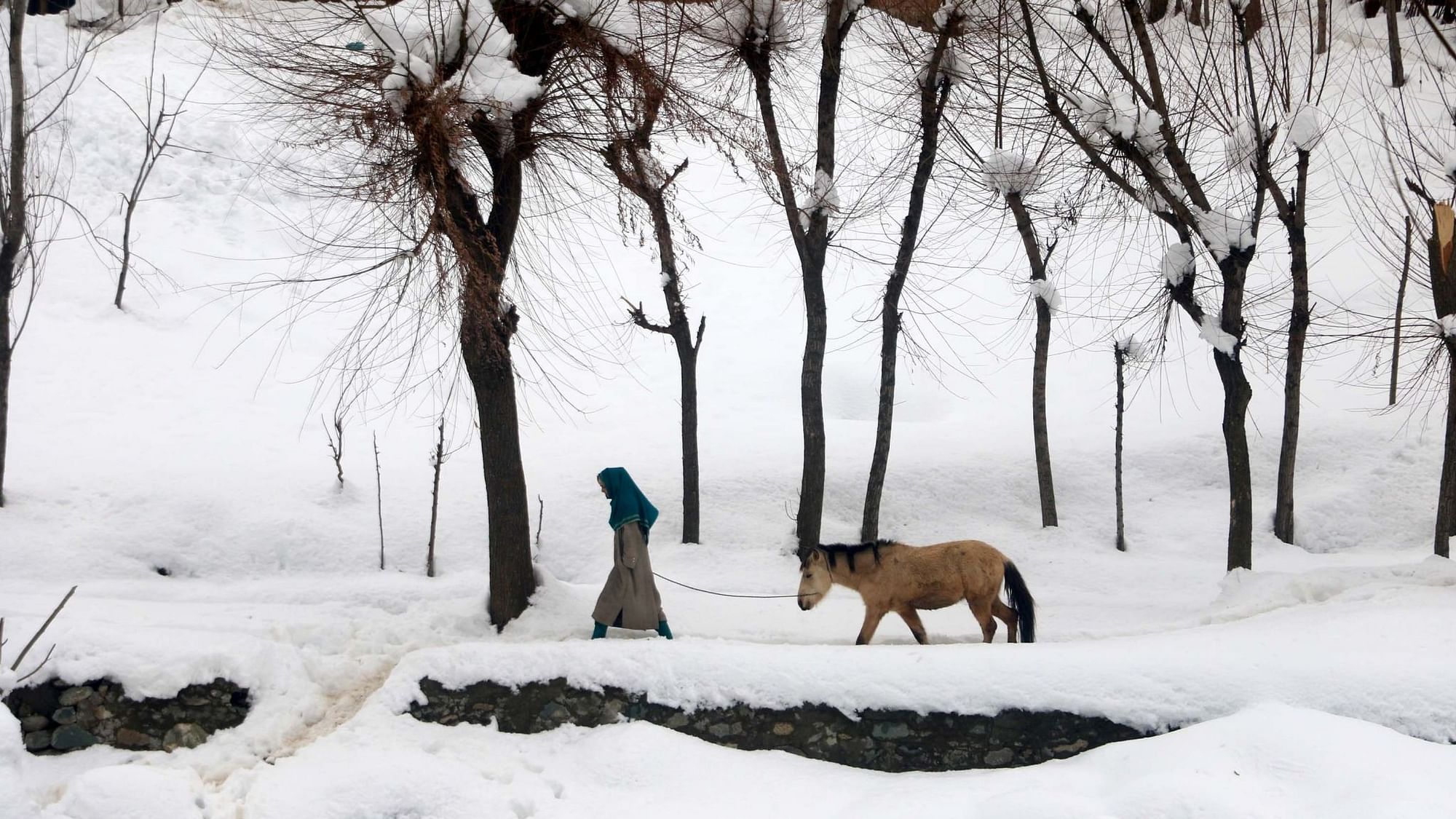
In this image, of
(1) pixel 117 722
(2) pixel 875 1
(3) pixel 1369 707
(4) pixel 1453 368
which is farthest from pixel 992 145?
(1) pixel 117 722

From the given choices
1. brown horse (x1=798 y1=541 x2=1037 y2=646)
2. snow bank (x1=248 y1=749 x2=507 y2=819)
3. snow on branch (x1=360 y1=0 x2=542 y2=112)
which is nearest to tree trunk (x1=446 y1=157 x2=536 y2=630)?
snow on branch (x1=360 y1=0 x2=542 y2=112)

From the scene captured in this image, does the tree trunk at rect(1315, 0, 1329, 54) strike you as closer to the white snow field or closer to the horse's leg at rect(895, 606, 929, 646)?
the white snow field

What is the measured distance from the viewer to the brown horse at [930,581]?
8.08 meters

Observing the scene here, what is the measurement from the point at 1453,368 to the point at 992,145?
21.5ft

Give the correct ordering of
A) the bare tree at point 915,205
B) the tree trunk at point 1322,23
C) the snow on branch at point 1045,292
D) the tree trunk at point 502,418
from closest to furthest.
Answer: the tree trunk at point 502,418
the bare tree at point 915,205
the tree trunk at point 1322,23
the snow on branch at point 1045,292

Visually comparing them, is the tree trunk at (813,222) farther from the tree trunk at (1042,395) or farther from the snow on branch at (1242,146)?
the snow on branch at (1242,146)

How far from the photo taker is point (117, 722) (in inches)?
267

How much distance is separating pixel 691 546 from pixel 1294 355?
7.80m

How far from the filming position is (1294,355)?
40.9ft

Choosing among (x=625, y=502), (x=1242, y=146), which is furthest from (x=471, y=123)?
(x=1242, y=146)

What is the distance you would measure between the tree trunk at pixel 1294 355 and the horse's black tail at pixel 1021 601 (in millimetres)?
5334

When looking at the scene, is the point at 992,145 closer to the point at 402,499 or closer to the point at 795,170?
the point at 795,170

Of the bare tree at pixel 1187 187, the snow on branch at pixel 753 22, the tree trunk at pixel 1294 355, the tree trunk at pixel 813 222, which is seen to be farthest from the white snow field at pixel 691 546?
the snow on branch at pixel 753 22

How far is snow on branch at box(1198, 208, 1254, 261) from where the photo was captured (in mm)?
10008
